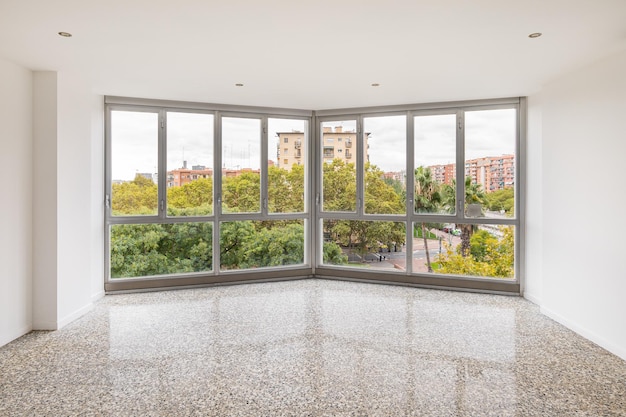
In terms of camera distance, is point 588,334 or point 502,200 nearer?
point 588,334

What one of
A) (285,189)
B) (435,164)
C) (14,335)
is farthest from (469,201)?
(14,335)

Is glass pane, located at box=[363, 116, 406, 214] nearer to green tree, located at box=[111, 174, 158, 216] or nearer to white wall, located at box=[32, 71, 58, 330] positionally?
green tree, located at box=[111, 174, 158, 216]

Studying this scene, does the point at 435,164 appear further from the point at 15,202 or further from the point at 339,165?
the point at 15,202

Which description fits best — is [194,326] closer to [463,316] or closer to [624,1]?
[463,316]

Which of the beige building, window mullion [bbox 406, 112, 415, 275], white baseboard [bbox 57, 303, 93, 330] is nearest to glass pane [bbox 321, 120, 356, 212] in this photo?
the beige building

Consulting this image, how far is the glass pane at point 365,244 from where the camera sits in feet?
19.0

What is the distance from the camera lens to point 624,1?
2465 mm

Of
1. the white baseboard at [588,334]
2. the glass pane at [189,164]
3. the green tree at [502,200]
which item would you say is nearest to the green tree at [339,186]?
the glass pane at [189,164]

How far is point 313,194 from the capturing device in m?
6.14

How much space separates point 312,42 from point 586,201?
3071mm

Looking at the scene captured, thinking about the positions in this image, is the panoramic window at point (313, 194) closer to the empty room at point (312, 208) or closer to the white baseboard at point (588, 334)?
the empty room at point (312, 208)

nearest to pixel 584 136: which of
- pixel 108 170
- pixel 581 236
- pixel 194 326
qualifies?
pixel 581 236

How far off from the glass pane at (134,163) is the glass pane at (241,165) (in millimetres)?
969

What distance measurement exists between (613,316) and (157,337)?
13.9 feet
